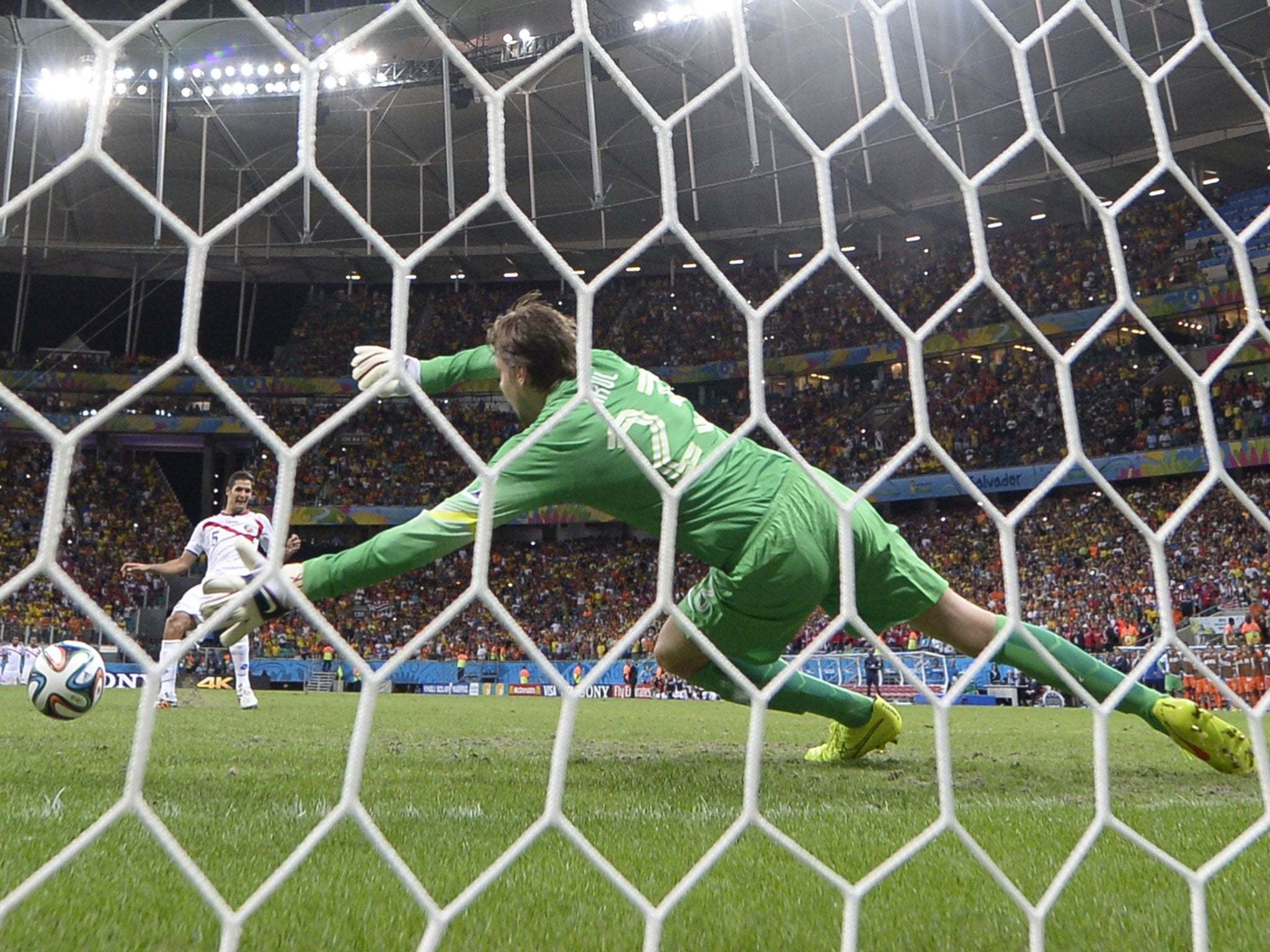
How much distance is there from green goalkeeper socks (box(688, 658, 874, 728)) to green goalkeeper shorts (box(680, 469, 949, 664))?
223 millimetres

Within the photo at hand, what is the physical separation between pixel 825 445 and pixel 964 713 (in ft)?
38.3

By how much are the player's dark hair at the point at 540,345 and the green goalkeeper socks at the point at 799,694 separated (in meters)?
0.99

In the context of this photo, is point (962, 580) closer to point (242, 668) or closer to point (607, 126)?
point (607, 126)

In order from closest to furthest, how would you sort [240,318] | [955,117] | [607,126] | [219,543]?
1. [219,543]
2. [955,117]
3. [607,126]
4. [240,318]

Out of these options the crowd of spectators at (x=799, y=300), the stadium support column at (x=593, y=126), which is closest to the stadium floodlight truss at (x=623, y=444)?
the stadium support column at (x=593, y=126)

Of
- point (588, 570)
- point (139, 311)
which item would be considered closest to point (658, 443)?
point (588, 570)

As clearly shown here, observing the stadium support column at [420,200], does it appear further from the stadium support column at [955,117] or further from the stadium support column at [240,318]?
the stadium support column at [955,117]

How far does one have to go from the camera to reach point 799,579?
8.22ft

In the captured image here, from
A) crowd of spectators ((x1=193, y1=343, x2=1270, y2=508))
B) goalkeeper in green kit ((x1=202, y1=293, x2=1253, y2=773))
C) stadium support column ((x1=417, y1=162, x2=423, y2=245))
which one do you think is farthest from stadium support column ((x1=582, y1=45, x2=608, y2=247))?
goalkeeper in green kit ((x1=202, y1=293, x2=1253, y2=773))

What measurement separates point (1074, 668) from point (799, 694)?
796mm

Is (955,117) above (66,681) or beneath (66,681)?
above

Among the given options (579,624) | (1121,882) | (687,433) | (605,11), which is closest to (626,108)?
(605,11)

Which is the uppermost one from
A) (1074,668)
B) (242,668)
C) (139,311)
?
(139,311)

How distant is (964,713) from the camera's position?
29.1ft
